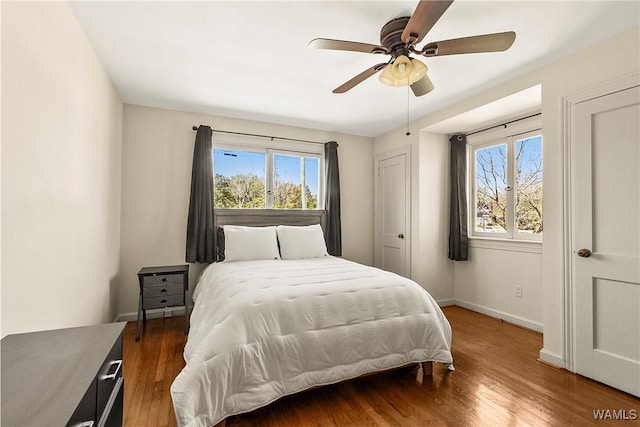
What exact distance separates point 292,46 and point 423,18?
1.04m

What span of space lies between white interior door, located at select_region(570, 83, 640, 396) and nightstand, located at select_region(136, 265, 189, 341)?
339 centimetres

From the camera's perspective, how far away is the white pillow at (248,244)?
3.15 m

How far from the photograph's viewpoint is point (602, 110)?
2055 mm

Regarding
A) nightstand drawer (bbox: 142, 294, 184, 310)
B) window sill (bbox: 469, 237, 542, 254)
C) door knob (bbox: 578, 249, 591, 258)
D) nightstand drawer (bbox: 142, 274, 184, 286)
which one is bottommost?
nightstand drawer (bbox: 142, 294, 184, 310)

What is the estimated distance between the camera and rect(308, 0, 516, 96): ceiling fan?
148 centimetres

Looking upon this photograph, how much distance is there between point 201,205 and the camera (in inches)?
133

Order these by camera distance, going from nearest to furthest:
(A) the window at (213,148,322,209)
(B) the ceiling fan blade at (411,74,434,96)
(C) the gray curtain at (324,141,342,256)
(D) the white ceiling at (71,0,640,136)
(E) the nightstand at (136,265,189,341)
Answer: (D) the white ceiling at (71,0,640,136)
(B) the ceiling fan blade at (411,74,434,96)
(E) the nightstand at (136,265,189,341)
(A) the window at (213,148,322,209)
(C) the gray curtain at (324,141,342,256)

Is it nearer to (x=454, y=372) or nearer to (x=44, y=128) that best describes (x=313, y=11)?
(x=44, y=128)

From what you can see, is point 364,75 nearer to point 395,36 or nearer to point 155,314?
point 395,36

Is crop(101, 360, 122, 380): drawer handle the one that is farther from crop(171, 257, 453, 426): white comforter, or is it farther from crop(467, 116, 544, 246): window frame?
crop(467, 116, 544, 246): window frame

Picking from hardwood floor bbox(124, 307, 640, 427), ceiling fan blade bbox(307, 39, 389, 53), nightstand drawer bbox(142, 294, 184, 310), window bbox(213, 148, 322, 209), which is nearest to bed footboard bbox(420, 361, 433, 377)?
hardwood floor bbox(124, 307, 640, 427)

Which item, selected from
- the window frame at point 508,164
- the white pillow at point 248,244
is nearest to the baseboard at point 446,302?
the window frame at point 508,164

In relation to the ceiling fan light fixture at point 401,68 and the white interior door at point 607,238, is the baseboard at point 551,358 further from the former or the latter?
the ceiling fan light fixture at point 401,68

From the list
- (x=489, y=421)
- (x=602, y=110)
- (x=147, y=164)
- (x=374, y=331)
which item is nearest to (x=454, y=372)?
(x=489, y=421)
